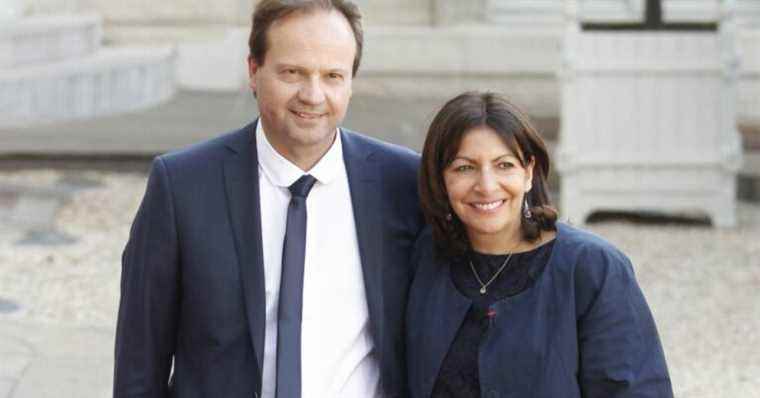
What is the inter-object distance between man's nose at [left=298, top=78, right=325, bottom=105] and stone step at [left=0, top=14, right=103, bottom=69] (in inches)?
354

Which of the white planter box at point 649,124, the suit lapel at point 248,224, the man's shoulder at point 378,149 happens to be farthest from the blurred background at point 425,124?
the suit lapel at point 248,224

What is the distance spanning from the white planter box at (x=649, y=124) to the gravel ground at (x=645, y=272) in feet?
0.67

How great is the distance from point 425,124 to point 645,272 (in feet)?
13.2

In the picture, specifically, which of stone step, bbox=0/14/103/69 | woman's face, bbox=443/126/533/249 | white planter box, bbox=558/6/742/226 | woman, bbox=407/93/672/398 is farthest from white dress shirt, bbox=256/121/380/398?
stone step, bbox=0/14/103/69

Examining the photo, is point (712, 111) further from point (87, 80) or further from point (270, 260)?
point (270, 260)

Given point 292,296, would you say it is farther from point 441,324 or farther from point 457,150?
point 457,150

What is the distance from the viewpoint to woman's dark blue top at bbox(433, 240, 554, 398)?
115 inches

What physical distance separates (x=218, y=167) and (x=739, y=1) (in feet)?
40.2

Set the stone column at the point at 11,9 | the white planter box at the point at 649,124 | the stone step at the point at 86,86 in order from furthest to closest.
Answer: the stone column at the point at 11,9
the stone step at the point at 86,86
the white planter box at the point at 649,124

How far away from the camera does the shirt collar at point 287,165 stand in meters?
2.98

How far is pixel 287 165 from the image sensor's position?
298 cm

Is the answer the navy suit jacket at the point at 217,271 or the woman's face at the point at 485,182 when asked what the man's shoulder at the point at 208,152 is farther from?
the woman's face at the point at 485,182

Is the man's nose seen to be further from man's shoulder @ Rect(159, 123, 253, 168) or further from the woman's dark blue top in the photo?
the woman's dark blue top

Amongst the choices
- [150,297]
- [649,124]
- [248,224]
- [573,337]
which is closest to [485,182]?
[573,337]
